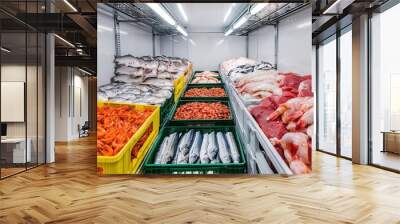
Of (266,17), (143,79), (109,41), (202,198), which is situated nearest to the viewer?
(202,198)

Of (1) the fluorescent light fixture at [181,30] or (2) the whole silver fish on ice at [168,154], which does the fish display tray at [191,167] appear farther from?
(1) the fluorescent light fixture at [181,30]

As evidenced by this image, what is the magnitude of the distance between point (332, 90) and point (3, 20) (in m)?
7.09

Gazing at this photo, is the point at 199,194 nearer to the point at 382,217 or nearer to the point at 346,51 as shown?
the point at 382,217

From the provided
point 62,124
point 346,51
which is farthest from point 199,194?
point 62,124

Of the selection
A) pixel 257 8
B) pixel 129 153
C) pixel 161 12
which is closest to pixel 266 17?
pixel 257 8

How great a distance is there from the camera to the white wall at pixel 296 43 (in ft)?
18.4

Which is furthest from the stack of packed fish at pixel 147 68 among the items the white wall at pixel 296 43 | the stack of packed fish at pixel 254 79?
the white wall at pixel 296 43

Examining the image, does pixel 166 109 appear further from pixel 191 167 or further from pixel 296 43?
pixel 296 43

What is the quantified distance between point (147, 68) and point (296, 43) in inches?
94.1

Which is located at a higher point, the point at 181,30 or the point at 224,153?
the point at 181,30

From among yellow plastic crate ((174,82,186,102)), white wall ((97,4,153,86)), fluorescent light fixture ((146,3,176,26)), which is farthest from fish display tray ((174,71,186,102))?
fluorescent light fixture ((146,3,176,26))

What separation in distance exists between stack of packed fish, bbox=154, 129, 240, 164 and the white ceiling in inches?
66.5

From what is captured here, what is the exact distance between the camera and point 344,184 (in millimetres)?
5090

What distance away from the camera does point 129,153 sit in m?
5.37
